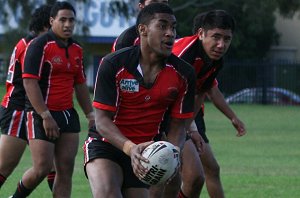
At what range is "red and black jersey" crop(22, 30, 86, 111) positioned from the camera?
33.7 ft

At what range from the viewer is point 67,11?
10.5m

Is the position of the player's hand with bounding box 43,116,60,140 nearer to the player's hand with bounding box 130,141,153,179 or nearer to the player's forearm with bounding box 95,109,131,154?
the player's forearm with bounding box 95,109,131,154

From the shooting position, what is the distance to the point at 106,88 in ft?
25.1

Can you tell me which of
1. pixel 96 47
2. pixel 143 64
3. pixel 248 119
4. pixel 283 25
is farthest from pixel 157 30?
pixel 283 25

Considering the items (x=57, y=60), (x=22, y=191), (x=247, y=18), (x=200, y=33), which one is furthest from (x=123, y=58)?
(x=247, y=18)

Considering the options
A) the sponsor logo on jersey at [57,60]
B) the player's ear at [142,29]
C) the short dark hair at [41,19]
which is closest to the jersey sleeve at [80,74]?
the sponsor logo on jersey at [57,60]

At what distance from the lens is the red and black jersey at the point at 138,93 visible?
768 centimetres

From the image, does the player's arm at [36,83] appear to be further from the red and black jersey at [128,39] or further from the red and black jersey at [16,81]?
the red and black jersey at [128,39]

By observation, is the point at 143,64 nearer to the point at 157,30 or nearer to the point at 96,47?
the point at 157,30

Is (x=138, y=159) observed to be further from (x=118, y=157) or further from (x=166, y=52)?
(x=166, y=52)

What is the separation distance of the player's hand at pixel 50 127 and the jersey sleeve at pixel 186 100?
2.43 metres

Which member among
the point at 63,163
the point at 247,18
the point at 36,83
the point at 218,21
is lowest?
the point at 247,18

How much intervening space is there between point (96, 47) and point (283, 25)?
1728 cm

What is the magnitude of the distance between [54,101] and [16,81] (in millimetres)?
691
